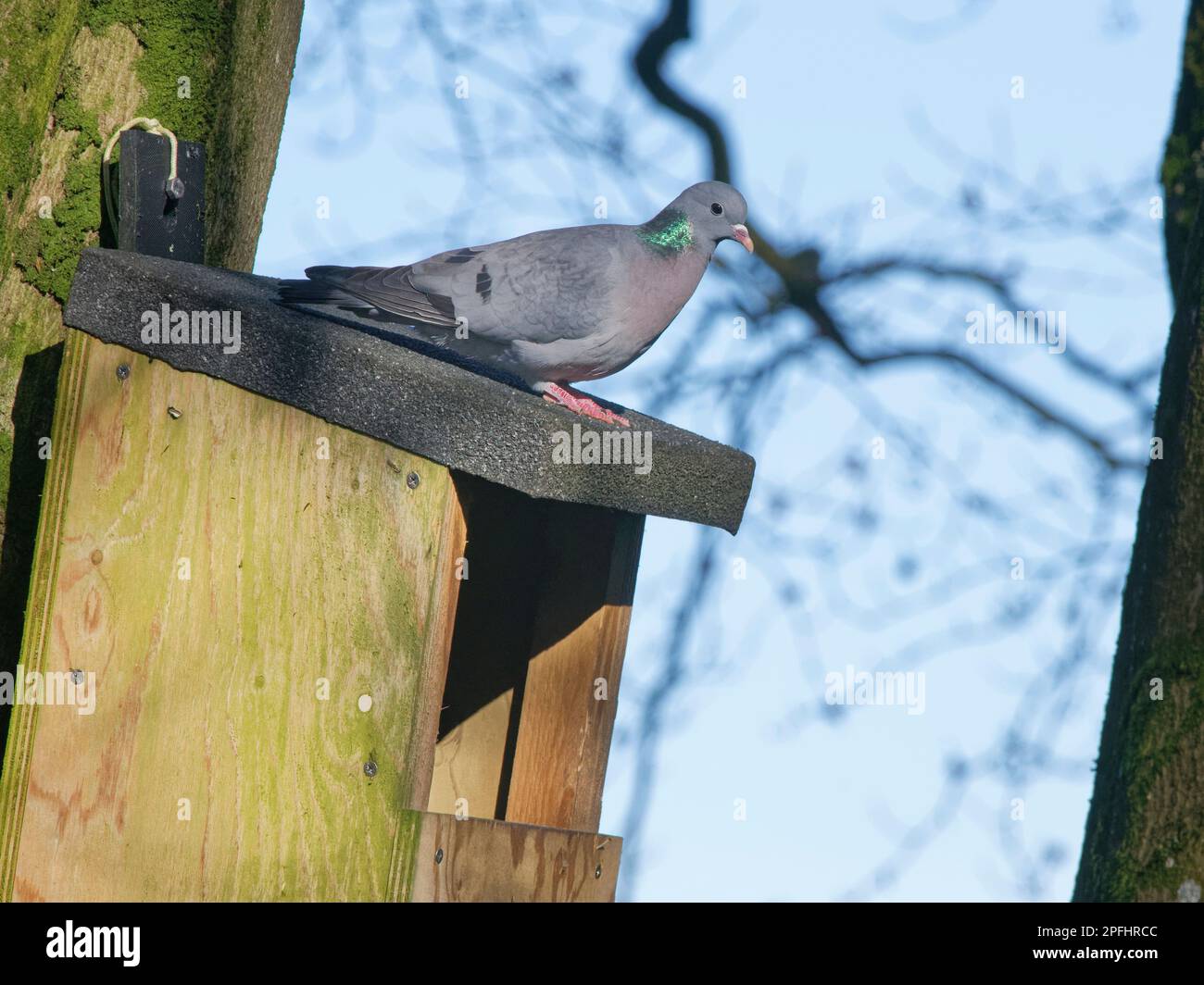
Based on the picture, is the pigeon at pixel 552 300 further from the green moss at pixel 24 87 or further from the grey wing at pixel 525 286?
the green moss at pixel 24 87

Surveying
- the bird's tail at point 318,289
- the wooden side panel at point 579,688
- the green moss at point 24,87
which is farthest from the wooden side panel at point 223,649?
the wooden side panel at point 579,688

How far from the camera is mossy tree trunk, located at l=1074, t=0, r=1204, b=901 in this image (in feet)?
11.8

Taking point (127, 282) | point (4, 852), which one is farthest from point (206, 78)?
point (4, 852)

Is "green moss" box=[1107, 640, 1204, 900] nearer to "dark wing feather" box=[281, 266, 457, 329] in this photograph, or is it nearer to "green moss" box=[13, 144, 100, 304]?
"dark wing feather" box=[281, 266, 457, 329]

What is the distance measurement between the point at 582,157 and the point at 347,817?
209 inches

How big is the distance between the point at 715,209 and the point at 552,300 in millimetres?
683

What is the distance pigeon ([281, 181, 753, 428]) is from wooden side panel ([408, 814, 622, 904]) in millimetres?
925

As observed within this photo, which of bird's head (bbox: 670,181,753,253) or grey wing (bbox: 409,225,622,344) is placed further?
bird's head (bbox: 670,181,753,253)

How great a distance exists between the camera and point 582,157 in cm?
723

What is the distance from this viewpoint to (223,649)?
255 centimetres

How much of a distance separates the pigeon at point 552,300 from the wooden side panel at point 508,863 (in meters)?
0.92

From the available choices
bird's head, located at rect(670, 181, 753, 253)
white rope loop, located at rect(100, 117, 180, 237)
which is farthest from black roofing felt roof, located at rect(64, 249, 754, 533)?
bird's head, located at rect(670, 181, 753, 253)

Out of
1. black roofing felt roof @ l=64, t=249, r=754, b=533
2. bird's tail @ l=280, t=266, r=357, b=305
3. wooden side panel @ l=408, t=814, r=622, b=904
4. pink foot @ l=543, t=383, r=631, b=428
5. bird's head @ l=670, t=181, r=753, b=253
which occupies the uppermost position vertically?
bird's head @ l=670, t=181, r=753, b=253

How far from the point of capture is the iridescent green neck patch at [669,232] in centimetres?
349
